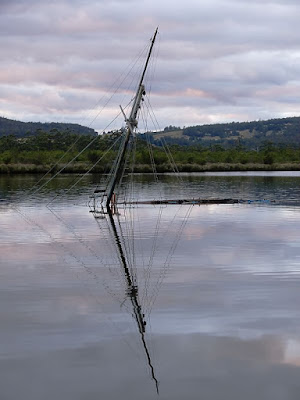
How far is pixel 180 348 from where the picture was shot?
1219 centimetres

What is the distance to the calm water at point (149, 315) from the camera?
10.6 m

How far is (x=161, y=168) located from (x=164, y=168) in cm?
149

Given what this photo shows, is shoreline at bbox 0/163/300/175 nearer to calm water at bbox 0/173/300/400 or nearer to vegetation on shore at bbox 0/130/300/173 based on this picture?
vegetation on shore at bbox 0/130/300/173

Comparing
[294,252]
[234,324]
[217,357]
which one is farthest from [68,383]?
[294,252]

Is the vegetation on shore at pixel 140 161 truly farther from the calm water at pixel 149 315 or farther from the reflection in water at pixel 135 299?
the reflection in water at pixel 135 299

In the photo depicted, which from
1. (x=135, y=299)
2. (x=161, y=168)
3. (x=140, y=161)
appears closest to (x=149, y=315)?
(x=135, y=299)

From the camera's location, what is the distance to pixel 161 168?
129875 mm

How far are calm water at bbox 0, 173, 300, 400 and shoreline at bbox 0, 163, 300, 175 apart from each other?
7696cm

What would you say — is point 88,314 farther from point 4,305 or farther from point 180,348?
point 180,348

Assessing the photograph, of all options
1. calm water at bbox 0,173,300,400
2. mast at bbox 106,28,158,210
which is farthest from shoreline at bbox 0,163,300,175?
calm water at bbox 0,173,300,400

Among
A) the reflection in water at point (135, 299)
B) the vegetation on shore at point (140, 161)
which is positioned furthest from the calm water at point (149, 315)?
the vegetation on shore at point (140, 161)

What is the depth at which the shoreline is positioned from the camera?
4488 inches

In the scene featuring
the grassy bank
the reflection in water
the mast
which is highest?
the mast

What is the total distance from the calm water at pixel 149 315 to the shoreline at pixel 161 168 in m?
77.0
